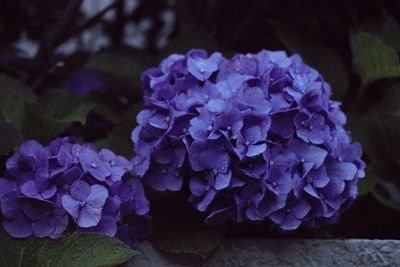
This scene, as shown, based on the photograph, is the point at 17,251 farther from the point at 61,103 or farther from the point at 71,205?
the point at 61,103

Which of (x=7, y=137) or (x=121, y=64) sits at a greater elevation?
(x=7, y=137)

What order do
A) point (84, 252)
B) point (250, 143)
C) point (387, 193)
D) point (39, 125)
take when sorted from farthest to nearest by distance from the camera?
point (387, 193) → point (39, 125) → point (250, 143) → point (84, 252)

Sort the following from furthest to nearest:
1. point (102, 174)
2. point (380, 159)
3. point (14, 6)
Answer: point (14, 6)
point (380, 159)
point (102, 174)

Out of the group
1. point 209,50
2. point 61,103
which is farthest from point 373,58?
point 61,103

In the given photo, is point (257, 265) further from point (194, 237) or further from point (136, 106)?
point (136, 106)

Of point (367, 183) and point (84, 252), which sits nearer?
point (84, 252)

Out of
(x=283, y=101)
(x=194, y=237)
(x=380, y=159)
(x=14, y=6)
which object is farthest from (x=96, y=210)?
(x=14, y=6)

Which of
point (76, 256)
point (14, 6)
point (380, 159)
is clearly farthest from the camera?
point (14, 6)
